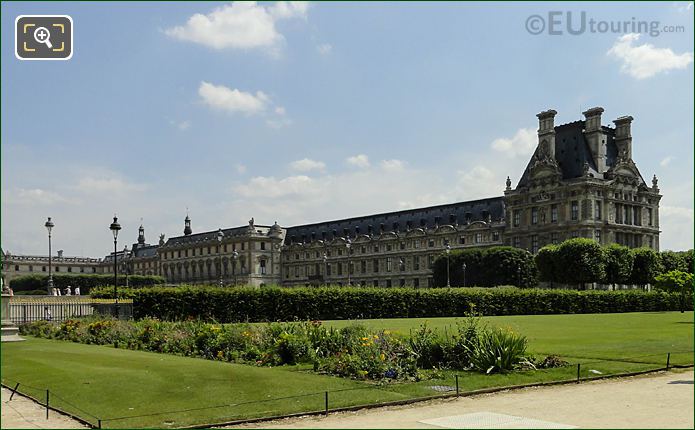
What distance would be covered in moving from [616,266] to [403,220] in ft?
173

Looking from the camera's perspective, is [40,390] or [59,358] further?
[59,358]

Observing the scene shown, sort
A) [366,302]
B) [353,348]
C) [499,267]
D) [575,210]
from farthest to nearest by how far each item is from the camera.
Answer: [575,210], [499,267], [366,302], [353,348]

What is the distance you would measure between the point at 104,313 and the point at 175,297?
519 cm

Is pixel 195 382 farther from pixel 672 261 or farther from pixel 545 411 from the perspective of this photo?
pixel 672 261

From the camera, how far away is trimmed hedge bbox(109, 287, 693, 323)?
4168 cm

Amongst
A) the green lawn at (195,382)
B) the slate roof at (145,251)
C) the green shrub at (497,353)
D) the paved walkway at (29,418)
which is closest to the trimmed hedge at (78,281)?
the slate roof at (145,251)

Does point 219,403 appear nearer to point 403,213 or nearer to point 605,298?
point 605,298

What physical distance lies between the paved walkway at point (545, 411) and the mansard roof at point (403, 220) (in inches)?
3846

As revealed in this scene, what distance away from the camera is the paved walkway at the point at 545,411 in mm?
11539

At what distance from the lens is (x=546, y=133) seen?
102 meters

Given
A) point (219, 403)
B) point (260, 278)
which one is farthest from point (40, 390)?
point (260, 278)

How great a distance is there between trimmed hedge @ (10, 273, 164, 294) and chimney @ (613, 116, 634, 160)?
7961 centimetres

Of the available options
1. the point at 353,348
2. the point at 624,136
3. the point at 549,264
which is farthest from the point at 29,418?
the point at 624,136

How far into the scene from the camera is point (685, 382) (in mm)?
16031
